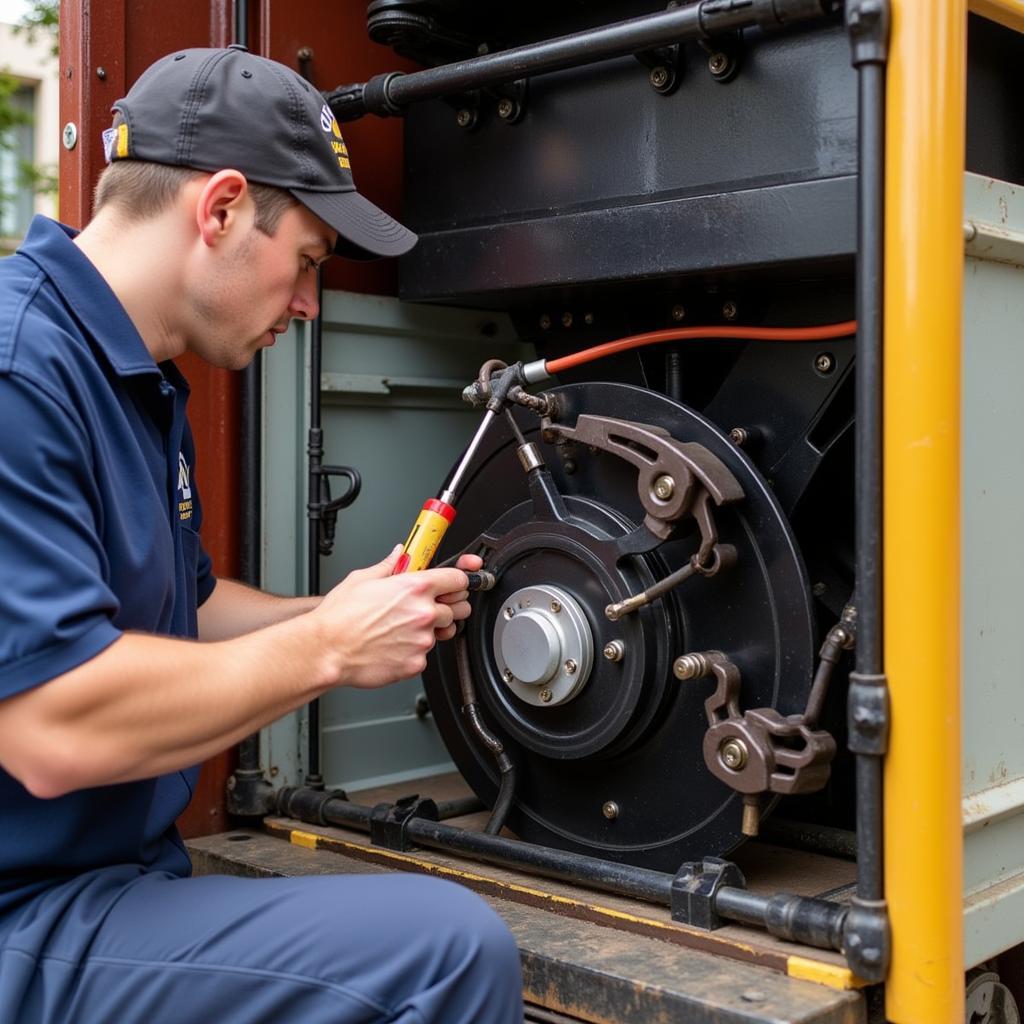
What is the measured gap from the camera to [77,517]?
138cm

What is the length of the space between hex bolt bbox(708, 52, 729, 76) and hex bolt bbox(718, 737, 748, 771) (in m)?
0.96

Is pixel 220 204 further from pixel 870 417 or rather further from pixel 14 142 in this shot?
pixel 14 142

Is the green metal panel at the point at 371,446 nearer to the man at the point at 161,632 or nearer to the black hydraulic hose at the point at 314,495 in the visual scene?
the black hydraulic hose at the point at 314,495

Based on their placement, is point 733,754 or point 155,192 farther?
point 733,754

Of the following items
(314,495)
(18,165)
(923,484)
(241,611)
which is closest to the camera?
(923,484)

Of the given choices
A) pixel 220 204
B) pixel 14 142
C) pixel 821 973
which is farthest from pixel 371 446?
pixel 14 142

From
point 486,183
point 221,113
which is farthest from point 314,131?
point 486,183

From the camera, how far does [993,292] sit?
180 cm

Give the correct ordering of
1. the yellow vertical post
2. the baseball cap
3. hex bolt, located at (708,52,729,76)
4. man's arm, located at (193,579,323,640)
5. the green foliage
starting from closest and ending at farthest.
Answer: the yellow vertical post
the baseball cap
hex bolt, located at (708,52,729,76)
man's arm, located at (193,579,323,640)
the green foliage

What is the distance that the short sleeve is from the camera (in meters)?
1.30

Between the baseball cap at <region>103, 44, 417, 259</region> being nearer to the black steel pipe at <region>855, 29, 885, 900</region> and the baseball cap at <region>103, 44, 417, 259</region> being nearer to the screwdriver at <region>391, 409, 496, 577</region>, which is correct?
the screwdriver at <region>391, 409, 496, 577</region>

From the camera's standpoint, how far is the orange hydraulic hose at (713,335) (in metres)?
1.96

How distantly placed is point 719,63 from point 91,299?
3.13 ft

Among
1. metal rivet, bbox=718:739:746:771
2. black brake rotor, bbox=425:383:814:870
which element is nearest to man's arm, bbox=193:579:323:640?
black brake rotor, bbox=425:383:814:870
